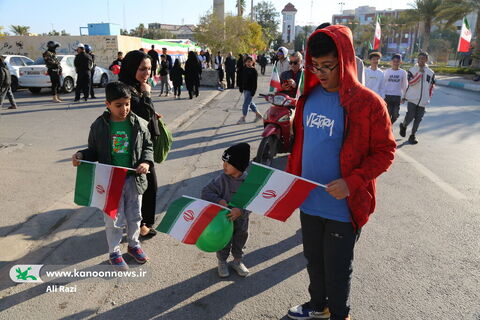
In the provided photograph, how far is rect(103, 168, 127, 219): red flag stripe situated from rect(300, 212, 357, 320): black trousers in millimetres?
1501

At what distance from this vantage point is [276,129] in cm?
612

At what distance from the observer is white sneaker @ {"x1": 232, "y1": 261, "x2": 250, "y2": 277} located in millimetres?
3124

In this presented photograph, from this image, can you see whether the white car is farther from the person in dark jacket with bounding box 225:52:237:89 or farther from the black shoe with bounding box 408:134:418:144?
the black shoe with bounding box 408:134:418:144

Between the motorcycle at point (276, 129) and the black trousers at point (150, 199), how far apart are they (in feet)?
7.85

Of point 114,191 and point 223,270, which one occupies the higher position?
point 114,191

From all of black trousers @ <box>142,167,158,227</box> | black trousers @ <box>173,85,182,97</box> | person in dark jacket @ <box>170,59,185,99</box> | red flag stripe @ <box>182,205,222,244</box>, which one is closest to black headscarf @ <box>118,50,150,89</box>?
black trousers @ <box>142,167,158,227</box>

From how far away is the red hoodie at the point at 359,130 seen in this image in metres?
1.96

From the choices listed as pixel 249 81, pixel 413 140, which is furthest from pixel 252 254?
pixel 249 81

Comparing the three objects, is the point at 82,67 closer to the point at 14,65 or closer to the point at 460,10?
the point at 14,65

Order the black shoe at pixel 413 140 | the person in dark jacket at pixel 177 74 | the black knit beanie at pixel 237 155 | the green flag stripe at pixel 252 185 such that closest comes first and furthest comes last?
the green flag stripe at pixel 252 185, the black knit beanie at pixel 237 155, the black shoe at pixel 413 140, the person in dark jacket at pixel 177 74

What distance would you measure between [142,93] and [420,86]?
682 centimetres

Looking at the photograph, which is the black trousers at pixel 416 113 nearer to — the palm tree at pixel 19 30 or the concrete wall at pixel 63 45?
the concrete wall at pixel 63 45

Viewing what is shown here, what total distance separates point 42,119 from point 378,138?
9.79 metres

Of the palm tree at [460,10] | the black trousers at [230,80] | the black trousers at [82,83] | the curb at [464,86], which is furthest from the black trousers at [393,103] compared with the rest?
the palm tree at [460,10]
